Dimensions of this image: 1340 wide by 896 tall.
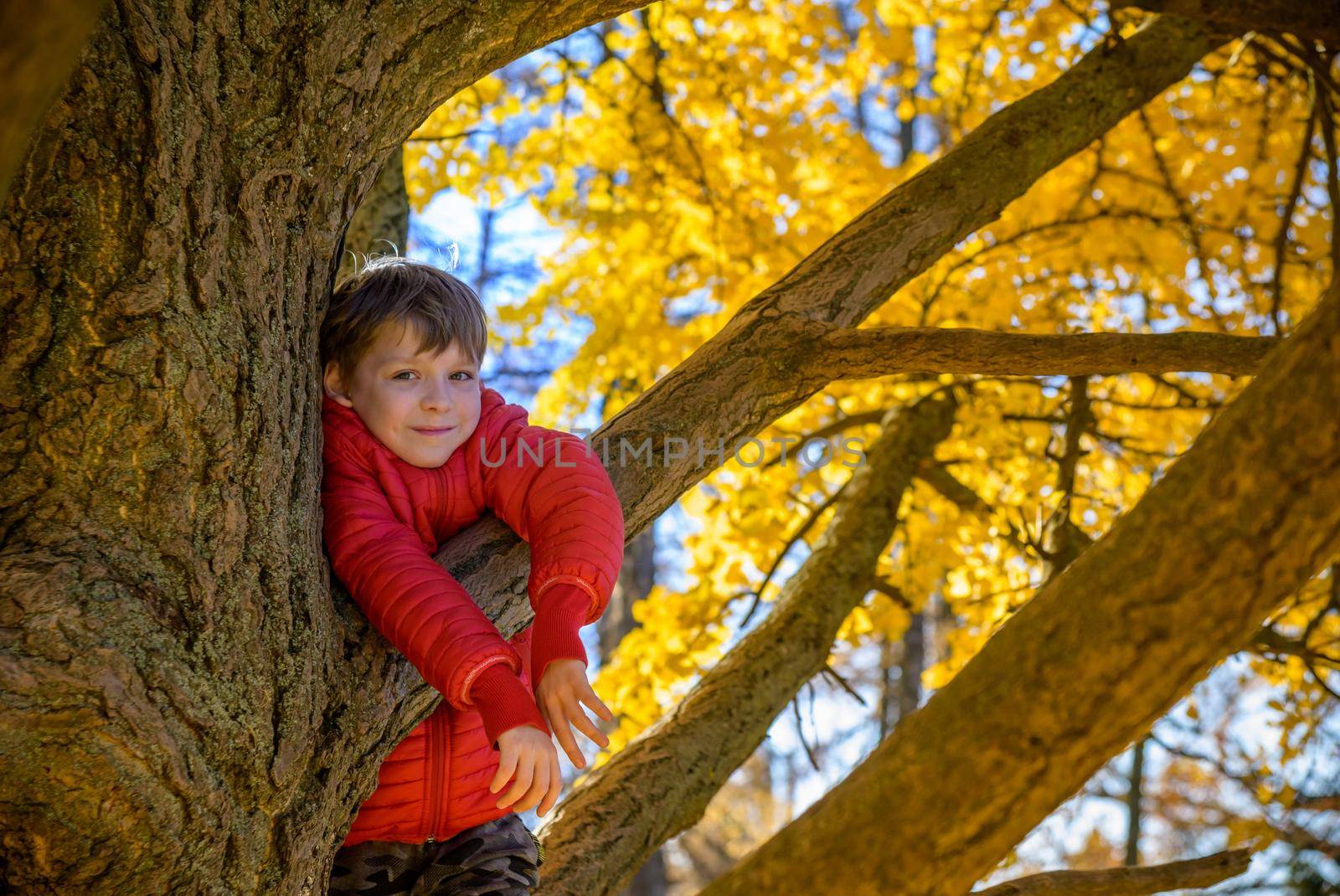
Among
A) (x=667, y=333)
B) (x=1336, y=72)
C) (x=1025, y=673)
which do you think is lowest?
(x=1025, y=673)

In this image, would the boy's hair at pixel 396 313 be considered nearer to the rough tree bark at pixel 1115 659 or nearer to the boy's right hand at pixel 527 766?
the boy's right hand at pixel 527 766

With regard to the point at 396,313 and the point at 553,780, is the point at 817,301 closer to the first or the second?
the point at 396,313

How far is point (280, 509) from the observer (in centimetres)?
147

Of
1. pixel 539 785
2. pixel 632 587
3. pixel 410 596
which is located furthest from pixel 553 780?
pixel 632 587

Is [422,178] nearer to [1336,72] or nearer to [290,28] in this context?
[290,28]

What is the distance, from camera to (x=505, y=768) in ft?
4.76

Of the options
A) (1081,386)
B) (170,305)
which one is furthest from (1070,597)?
(1081,386)

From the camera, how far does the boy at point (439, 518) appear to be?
1.61m

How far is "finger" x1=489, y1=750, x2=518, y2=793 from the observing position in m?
1.44

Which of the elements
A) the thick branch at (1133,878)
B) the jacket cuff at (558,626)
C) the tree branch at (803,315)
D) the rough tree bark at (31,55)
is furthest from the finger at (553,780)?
the rough tree bark at (31,55)

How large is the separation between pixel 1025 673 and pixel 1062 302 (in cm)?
406

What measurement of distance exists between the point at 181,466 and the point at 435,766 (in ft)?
2.28

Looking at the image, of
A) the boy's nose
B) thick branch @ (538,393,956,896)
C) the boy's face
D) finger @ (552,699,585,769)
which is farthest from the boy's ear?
thick branch @ (538,393,956,896)

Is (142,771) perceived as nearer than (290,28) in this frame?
Yes
